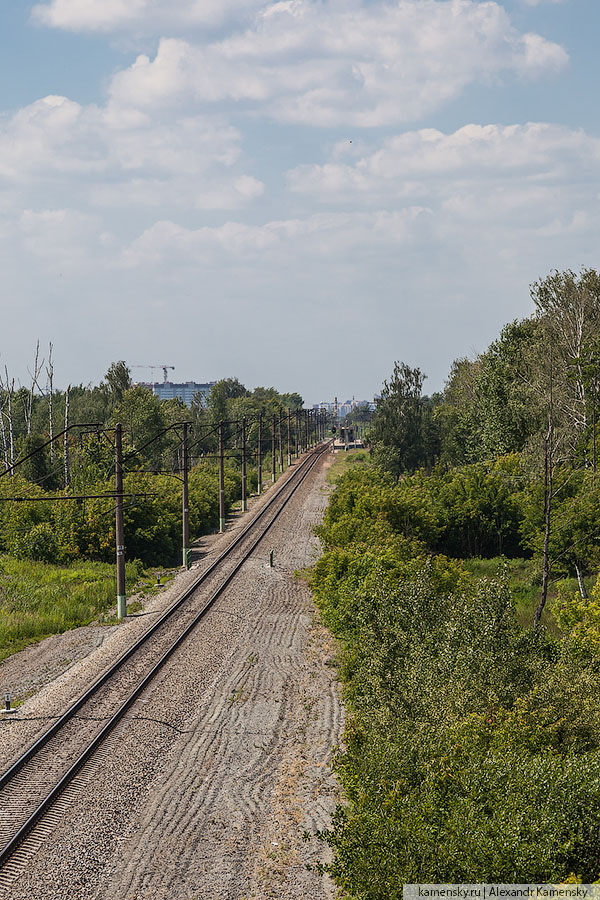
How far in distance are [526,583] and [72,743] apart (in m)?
29.2

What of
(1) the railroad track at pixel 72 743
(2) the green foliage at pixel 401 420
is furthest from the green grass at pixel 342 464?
(1) the railroad track at pixel 72 743

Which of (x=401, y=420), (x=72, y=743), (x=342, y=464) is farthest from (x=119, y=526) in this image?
(x=342, y=464)

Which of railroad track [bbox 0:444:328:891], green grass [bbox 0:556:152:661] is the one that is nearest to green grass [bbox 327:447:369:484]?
green grass [bbox 0:556:152:661]

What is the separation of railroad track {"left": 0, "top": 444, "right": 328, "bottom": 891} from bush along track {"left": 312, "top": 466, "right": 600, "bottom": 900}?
17.3 feet

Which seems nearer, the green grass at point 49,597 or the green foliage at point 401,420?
the green grass at point 49,597

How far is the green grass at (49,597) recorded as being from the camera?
27.2 meters

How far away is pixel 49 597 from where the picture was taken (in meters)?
31.1

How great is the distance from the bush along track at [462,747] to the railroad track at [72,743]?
17.3 feet

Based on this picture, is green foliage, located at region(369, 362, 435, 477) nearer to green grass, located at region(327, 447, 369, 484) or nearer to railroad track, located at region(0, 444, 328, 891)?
green grass, located at region(327, 447, 369, 484)

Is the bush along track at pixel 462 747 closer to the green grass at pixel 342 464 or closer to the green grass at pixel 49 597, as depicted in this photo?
the green grass at pixel 49 597

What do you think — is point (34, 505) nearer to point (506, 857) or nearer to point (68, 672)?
point (68, 672)

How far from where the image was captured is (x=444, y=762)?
1088 cm

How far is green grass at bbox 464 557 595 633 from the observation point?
111 feet

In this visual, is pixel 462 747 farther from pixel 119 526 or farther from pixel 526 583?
pixel 526 583
